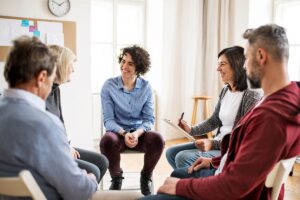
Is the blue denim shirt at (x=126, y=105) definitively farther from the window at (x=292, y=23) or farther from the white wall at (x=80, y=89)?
the window at (x=292, y=23)

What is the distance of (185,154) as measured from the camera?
6.31ft

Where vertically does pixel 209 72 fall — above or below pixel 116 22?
below

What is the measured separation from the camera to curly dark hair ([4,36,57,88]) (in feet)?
3.36

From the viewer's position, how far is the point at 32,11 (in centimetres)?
313

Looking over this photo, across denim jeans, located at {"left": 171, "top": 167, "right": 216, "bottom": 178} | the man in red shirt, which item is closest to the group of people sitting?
the man in red shirt

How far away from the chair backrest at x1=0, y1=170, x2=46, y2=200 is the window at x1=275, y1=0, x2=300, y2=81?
3.56 meters

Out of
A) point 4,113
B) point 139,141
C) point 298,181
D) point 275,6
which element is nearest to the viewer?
point 4,113

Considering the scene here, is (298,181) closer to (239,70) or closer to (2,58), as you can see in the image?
(239,70)

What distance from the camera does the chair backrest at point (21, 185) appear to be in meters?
0.86

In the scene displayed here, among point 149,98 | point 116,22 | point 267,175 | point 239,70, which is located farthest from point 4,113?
point 116,22

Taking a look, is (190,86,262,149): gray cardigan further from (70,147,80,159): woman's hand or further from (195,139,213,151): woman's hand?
(70,147,80,159): woman's hand

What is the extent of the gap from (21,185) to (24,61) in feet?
1.31

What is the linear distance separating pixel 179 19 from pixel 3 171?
3.62 m

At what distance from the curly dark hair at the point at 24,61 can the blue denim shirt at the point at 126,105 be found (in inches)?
51.9
